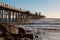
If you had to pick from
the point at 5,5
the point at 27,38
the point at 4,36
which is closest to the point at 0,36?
the point at 4,36

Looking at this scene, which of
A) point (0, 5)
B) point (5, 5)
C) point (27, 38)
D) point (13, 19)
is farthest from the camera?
point (13, 19)

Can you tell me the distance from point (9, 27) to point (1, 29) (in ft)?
2.25

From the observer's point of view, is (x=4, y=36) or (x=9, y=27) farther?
(x=9, y=27)

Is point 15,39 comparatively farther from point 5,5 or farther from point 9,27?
point 5,5

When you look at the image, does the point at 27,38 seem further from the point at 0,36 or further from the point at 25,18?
Answer: the point at 25,18

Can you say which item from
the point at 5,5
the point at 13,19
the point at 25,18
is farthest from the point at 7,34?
the point at 25,18

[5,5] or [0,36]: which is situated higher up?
[5,5]

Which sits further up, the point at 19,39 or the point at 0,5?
the point at 0,5

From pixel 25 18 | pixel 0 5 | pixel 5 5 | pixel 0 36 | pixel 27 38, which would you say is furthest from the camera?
pixel 25 18

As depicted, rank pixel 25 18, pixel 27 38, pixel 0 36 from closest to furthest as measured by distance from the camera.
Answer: pixel 0 36, pixel 27 38, pixel 25 18

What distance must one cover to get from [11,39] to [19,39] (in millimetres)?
845

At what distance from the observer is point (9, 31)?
11078 millimetres

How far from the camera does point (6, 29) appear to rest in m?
11.0

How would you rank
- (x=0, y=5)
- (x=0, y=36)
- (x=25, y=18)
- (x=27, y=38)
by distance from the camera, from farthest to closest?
(x=25, y=18) → (x=0, y=5) → (x=27, y=38) → (x=0, y=36)
